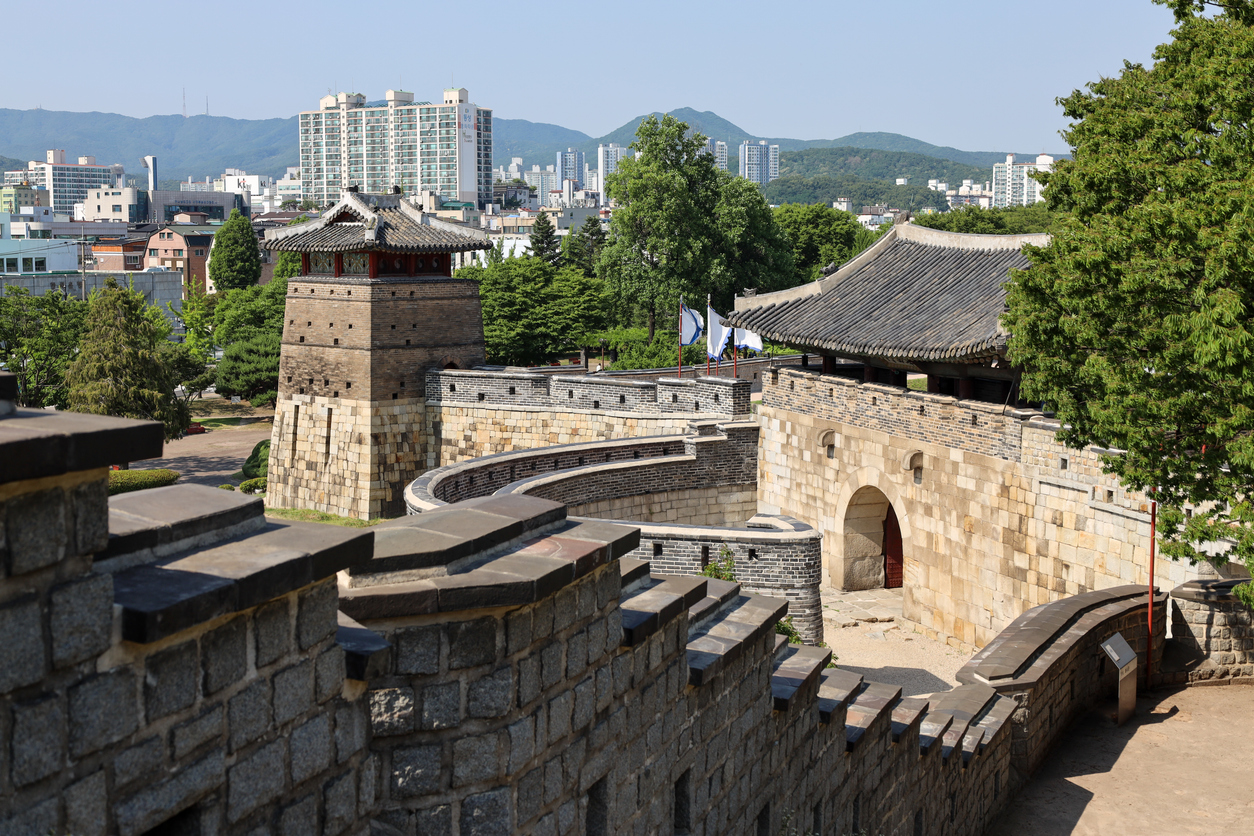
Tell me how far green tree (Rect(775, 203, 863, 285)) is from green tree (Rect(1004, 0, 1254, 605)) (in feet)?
182

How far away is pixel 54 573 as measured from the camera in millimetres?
2900

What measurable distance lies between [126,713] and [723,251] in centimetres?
4542

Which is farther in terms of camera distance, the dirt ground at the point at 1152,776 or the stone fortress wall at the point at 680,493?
the stone fortress wall at the point at 680,493

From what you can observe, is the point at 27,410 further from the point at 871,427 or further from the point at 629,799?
the point at 871,427

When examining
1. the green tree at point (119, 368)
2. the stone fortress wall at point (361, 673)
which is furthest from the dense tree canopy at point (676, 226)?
the stone fortress wall at point (361, 673)

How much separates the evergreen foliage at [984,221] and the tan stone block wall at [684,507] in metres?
40.6

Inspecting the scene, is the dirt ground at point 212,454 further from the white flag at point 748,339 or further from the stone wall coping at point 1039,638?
the stone wall coping at point 1039,638

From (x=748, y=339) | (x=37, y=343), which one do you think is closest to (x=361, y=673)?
(x=748, y=339)

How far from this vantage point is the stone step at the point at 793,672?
23.4ft

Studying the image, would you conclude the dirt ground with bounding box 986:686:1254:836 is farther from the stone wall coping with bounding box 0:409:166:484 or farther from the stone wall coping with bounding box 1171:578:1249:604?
the stone wall coping with bounding box 0:409:166:484

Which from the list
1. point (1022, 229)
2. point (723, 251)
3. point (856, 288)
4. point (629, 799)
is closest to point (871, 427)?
Answer: point (856, 288)

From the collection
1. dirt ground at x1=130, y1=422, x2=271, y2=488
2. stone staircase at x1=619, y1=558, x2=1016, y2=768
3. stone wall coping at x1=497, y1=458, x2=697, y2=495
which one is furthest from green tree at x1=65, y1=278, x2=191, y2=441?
stone staircase at x1=619, y1=558, x2=1016, y2=768

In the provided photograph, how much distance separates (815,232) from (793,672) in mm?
64405

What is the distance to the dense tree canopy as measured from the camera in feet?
149
